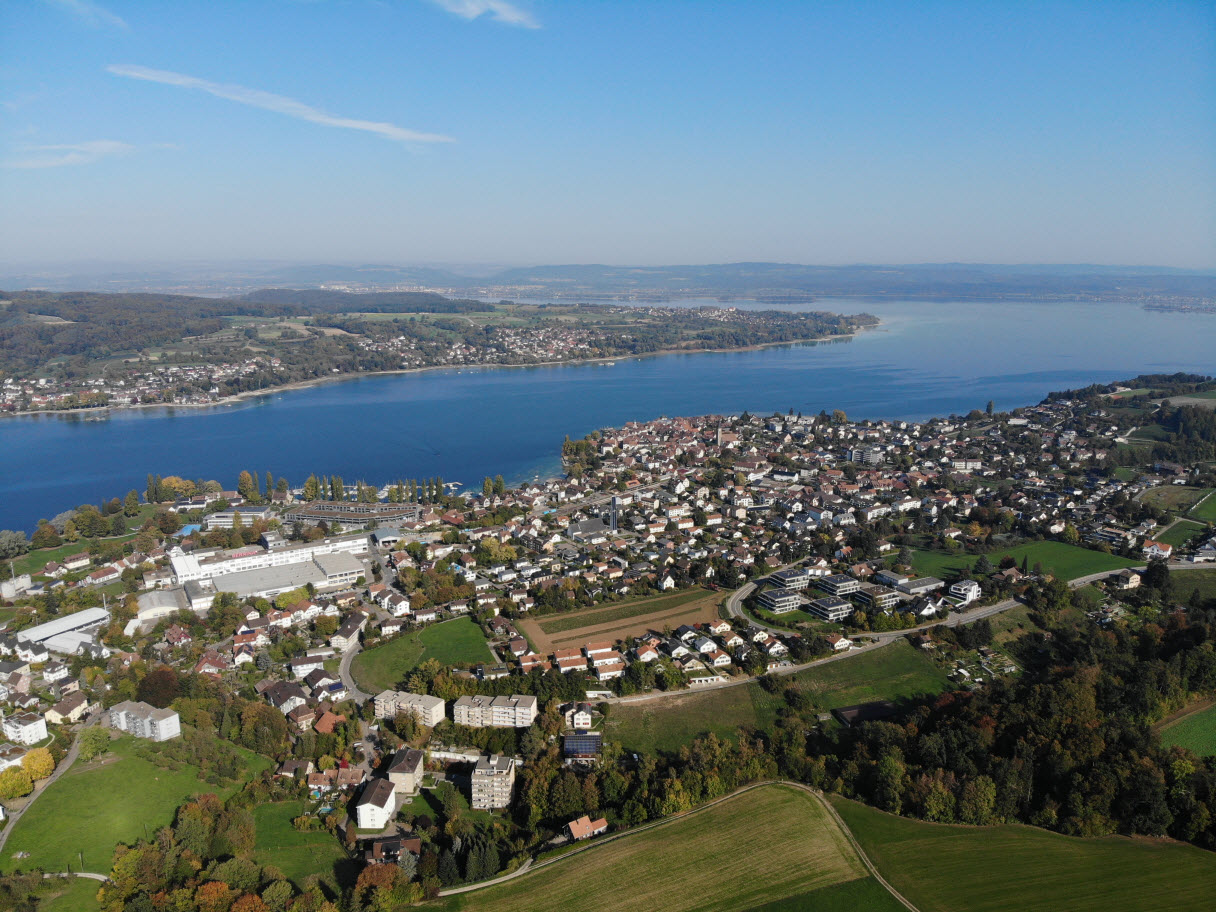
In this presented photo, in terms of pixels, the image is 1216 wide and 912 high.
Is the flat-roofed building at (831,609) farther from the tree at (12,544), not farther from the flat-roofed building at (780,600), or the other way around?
the tree at (12,544)

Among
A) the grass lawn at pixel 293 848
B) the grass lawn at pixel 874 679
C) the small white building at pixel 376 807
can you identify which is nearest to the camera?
the grass lawn at pixel 293 848

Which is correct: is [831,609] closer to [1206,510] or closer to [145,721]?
[145,721]

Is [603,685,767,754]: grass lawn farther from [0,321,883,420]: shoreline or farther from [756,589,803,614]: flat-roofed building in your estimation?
[0,321,883,420]: shoreline

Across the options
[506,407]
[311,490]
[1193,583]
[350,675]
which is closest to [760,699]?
[350,675]

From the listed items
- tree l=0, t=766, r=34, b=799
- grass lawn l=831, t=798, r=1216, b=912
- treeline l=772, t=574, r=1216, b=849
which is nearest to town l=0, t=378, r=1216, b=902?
tree l=0, t=766, r=34, b=799

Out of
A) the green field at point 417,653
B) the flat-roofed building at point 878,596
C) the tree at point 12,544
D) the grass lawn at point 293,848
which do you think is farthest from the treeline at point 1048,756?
the tree at point 12,544

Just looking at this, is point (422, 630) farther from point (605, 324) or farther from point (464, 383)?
point (605, 324)

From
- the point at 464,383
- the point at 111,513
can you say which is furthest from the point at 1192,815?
the point at 464,383
